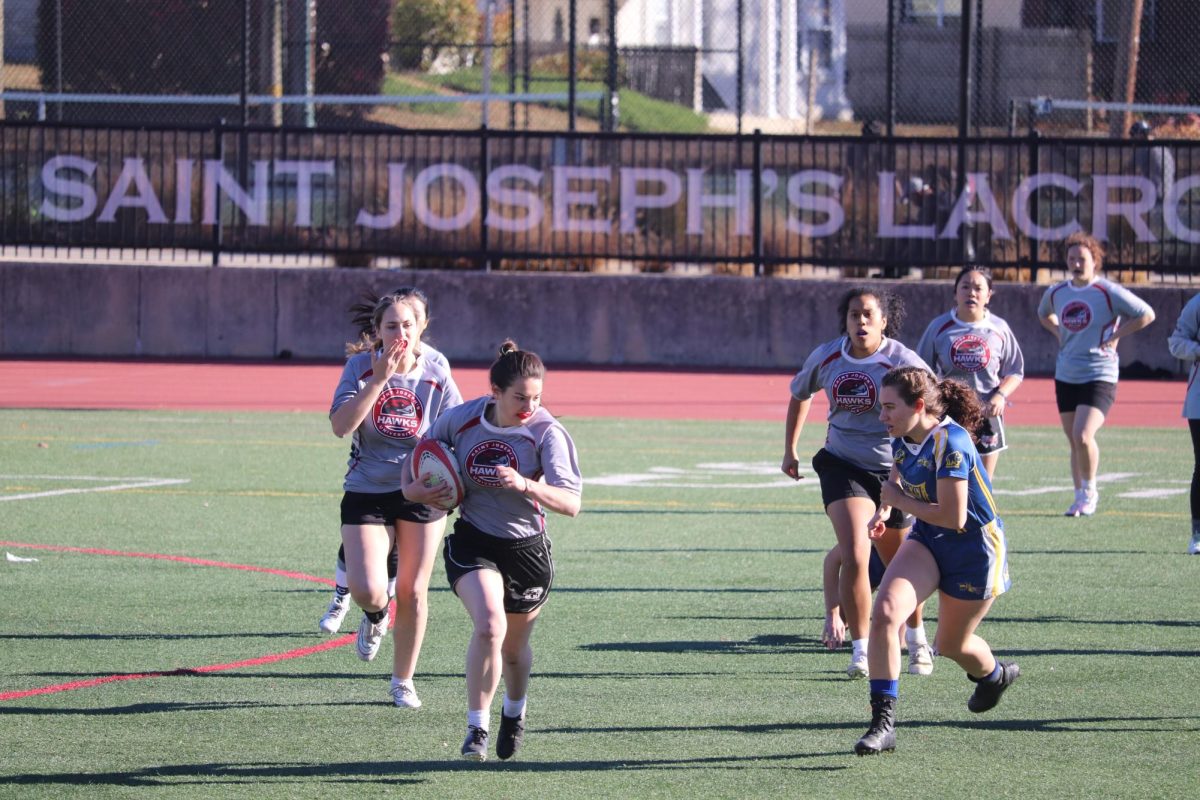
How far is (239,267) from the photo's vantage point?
24.9 metres

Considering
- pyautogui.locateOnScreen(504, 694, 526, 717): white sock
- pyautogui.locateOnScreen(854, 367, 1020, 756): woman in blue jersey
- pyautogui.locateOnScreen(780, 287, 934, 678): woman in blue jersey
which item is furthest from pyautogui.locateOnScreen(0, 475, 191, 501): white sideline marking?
pyautogui.locateOnScreen(854, 367, 1020, 756): woman in blue jersey

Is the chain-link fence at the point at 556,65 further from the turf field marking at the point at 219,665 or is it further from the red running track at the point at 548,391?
the turf field marking at the point at 219,665

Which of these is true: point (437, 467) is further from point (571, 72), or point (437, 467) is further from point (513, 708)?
point (571, 72)

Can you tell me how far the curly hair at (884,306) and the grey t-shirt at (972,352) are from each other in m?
1.58

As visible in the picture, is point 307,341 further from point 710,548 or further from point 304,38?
point 710,548

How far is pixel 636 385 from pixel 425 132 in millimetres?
5271

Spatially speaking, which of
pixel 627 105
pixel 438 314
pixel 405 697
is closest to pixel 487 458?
pixel 405 697

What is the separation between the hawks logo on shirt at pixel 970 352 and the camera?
10.7 meters

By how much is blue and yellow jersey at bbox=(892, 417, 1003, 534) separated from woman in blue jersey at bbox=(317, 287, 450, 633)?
2.07 meters

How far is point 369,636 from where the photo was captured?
8.22 meters

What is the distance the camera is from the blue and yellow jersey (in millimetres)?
6883

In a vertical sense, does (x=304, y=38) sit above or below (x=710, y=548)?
above

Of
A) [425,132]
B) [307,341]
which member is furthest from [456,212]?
[307,341]

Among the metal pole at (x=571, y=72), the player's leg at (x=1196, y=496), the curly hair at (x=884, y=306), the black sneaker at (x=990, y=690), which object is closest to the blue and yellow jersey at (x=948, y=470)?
the black sneaker at (x=990, y=690)
